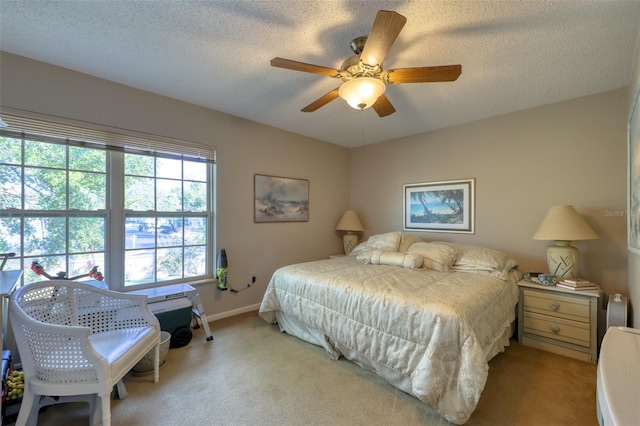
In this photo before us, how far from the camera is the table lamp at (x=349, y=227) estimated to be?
14.3ft

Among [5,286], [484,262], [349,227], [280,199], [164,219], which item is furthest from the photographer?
[349,227]

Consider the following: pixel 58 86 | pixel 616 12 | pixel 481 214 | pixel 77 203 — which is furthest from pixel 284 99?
pixel 481 214

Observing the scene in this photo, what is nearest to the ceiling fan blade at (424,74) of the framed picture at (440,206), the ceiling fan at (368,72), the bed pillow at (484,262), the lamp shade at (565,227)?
the ceiling fan at (368,72)

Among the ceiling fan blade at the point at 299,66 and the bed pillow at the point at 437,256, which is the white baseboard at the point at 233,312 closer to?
the bed pillow at the point at 437,256

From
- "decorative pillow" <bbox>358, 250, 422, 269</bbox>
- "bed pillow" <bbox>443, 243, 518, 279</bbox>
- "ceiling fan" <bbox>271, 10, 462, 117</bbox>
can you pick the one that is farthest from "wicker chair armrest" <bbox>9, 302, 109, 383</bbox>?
"bed pillow" <bbox>443, 243, 518, 279</bbox>

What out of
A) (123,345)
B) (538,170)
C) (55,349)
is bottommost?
(123,345)

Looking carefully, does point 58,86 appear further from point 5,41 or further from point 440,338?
point 440,338

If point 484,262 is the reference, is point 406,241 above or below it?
above

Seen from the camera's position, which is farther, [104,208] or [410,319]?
[104,208]

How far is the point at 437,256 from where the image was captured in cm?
290

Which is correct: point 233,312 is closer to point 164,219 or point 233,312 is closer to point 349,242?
point 164,219

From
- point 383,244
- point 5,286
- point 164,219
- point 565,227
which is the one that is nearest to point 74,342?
point 5,286

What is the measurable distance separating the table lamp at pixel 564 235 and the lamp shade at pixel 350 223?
92.4 inches

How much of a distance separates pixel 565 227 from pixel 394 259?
5.11 ft
